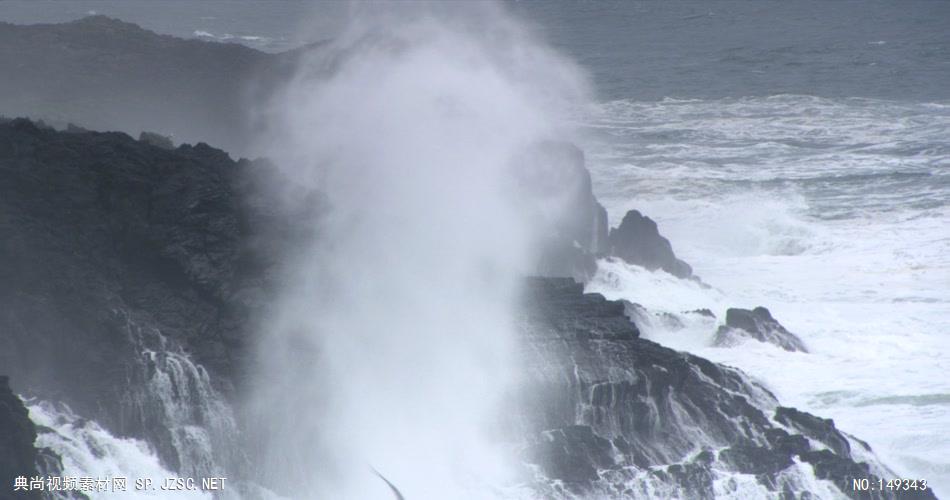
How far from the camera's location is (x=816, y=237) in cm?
3991

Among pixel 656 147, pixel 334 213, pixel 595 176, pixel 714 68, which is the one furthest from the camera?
pixel 714 68

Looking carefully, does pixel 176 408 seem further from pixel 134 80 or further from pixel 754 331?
pixel 134 80

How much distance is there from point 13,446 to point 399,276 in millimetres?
9353

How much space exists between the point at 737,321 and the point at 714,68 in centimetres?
3324

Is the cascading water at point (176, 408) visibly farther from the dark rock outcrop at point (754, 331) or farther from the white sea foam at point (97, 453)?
the dark rock outcrop at point (754, 331)

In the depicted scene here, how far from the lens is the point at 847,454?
23.8 metres

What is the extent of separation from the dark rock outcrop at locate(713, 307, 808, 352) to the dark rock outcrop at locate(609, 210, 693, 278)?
4972 mm

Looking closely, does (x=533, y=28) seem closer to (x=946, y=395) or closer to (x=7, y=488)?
(x=946, y=395)

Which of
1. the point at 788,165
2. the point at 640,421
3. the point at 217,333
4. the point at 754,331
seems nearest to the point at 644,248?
the point at 754,331

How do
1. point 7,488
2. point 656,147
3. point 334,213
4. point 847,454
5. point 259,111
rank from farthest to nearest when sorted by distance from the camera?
point 656,147, point 259,111, point 334,213, point 847,454, point 7,488

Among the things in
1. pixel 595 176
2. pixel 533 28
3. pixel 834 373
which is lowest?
pixel 834 373

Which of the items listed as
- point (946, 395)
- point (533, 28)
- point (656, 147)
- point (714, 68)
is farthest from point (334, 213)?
point (533, 28)

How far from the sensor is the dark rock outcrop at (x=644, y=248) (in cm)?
3560

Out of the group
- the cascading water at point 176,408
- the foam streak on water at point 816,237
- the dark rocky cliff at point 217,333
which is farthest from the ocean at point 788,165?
the cascading water at point 176,408
